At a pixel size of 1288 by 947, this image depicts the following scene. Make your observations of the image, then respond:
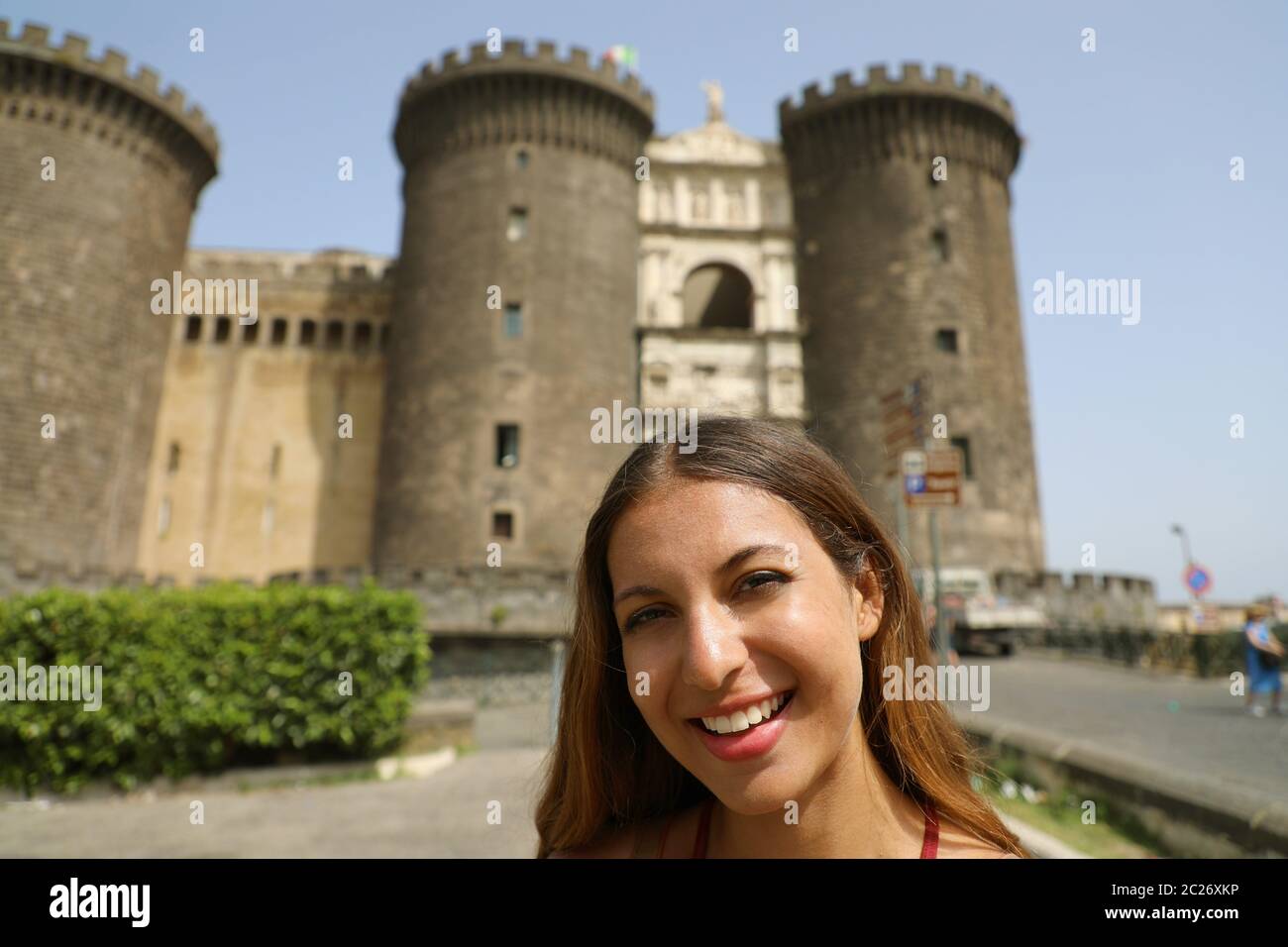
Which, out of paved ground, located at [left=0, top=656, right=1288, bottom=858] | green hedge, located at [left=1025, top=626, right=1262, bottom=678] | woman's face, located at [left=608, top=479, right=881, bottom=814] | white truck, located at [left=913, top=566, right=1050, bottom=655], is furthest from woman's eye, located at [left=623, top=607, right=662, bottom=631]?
white truck, located at [left=913, top=566, right=1050, bottom=655]

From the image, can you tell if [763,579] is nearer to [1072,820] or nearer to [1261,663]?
[1072,820]

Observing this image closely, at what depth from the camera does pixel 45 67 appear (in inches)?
955

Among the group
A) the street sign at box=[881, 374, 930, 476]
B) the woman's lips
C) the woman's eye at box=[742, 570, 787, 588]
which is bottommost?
the woman's lips

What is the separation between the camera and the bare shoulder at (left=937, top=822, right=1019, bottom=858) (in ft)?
4.99

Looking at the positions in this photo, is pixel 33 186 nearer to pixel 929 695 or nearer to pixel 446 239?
pixel 446 239

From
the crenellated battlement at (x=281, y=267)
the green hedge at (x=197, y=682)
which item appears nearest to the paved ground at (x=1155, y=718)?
the green hedge at (x=197, y=682)

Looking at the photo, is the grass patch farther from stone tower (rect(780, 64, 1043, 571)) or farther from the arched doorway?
the arched doorway

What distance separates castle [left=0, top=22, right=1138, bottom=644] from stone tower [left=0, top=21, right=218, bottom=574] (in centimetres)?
7

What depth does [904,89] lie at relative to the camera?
92.9ft

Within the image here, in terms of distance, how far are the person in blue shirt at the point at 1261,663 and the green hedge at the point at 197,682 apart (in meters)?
11.0

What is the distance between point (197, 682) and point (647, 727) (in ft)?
30.9

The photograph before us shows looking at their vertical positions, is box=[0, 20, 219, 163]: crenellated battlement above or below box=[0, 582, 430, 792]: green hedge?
above

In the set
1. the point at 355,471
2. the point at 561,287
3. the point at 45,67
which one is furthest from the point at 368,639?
the point at 45,67

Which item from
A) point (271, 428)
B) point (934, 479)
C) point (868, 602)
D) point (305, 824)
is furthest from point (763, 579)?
point (271, 428)
